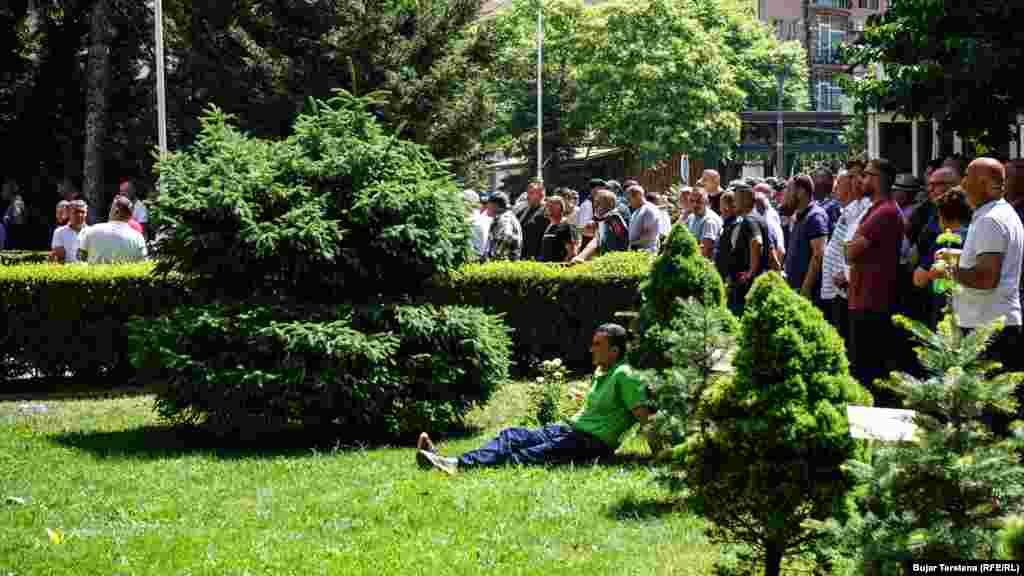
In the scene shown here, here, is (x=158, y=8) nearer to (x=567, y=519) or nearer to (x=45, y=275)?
(x=45, y=275)

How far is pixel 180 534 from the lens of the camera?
7.64 m

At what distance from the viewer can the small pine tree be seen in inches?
191

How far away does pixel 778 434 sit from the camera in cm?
580

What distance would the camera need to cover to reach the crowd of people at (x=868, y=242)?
7.73m

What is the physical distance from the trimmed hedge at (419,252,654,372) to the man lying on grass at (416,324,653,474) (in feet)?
16.3

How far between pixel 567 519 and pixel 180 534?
2.11 meters

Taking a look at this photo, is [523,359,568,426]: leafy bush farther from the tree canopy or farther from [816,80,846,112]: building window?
[816,80,846,112]: building window

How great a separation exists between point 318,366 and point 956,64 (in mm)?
7583

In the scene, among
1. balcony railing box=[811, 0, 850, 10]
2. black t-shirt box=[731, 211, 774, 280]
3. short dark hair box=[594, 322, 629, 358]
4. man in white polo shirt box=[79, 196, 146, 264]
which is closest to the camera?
short dark hair box=[594, 322, 629, 358]

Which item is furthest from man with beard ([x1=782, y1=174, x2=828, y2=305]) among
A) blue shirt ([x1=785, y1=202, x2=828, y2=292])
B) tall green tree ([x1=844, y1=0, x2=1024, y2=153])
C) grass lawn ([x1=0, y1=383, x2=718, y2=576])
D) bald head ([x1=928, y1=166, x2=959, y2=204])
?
grass lawn ([x1=0, y1=383, x2=718, y2=576])

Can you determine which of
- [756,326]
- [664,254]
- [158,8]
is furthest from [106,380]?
[158,8]

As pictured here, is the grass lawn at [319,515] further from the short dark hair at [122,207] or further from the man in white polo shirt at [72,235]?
the man in white polo shirt at [72,235]

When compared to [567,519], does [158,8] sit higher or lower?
higher

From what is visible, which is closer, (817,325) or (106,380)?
(817,325)
